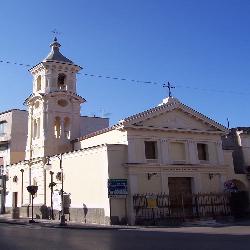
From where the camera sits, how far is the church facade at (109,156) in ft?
94.4

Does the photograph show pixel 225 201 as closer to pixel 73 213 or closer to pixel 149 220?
pixel 149 220

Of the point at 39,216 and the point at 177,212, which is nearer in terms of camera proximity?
the point at 177,212

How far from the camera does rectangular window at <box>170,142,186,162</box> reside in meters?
31.7

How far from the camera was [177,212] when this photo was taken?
29938 millimetres

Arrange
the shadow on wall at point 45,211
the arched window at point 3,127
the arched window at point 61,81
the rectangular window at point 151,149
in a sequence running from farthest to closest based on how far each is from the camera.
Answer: the arched window at point 3,127 < the arched window at point 61,81 < the shadow on wall at point 45,211 < the rectangular window at point 151,149

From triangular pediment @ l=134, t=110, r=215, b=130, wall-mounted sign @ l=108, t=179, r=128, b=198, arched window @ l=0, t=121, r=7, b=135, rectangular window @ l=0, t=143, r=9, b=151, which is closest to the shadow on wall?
wall-mounted sign @ l=108, t=179, r=128, b=198

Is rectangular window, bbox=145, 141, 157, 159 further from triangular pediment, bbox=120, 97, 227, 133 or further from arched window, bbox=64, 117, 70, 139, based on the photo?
arched window, bbox=64, 117, 70, 139

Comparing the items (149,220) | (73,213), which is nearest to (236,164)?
(149,220)

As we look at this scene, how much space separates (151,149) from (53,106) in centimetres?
1141

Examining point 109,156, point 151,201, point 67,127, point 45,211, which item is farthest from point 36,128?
point 151,201

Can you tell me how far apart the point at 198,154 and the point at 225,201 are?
442cm

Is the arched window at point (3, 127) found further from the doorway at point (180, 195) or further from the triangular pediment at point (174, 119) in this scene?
the doorway at point (180, 195)

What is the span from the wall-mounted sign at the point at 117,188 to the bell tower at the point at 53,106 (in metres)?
10.2

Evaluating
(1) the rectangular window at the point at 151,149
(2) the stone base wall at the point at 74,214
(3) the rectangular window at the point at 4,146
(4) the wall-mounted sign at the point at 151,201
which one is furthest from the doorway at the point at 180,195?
(3) the rectangular window at the point at 4,146
